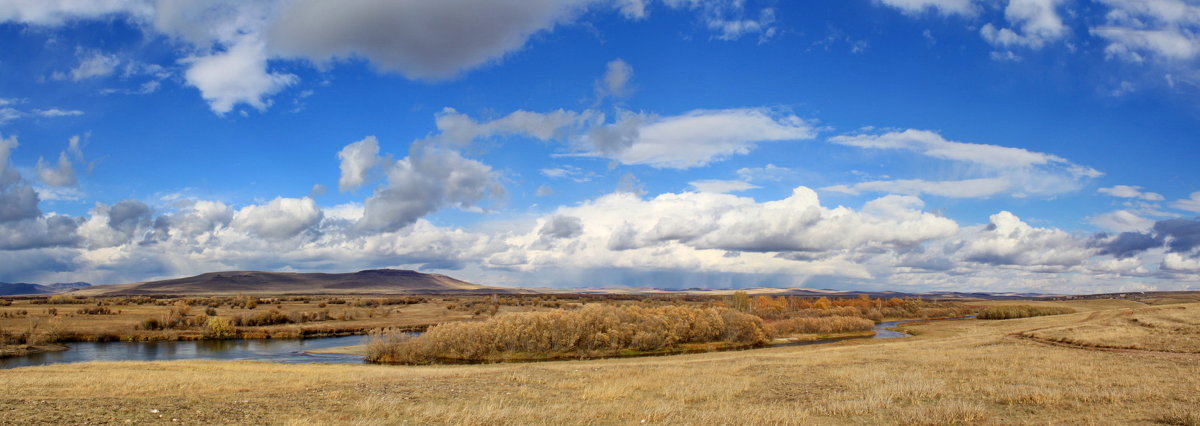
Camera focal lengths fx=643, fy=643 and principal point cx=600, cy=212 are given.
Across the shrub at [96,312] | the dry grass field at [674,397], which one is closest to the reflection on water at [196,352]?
the dry grass field at [674,397]

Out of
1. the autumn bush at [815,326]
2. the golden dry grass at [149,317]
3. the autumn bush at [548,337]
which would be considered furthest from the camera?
the autumn bush at [815,326]

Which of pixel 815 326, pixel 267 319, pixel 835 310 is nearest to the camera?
pixel 815 326

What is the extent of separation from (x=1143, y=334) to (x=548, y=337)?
143 feet

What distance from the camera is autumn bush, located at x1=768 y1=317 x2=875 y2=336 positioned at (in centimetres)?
8475

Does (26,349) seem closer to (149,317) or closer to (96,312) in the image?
(149,317)

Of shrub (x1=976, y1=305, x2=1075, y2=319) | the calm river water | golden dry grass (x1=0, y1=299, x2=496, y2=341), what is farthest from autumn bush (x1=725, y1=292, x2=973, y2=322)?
the calm river water

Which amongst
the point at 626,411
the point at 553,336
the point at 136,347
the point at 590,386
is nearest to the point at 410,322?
the point at 136,347

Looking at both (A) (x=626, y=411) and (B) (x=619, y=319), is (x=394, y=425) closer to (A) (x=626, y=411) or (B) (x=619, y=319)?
(A) (x=626, y=411)

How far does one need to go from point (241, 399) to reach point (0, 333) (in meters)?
68.2

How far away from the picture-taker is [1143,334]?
136 ft

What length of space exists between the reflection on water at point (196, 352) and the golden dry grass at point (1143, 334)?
5252 centimetres

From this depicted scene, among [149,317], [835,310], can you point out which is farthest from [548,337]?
[835,310]

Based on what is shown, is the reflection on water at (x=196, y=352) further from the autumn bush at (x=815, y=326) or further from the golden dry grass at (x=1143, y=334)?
the autumn bush at (x=815, y=326)

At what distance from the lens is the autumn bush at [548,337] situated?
56062 mm
